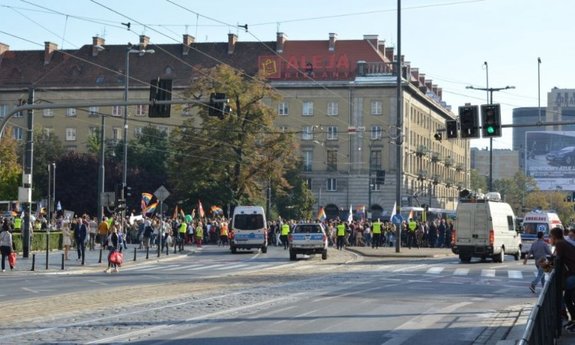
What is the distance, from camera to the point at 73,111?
119938 millimetres

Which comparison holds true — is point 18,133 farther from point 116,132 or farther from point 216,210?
point 216,210

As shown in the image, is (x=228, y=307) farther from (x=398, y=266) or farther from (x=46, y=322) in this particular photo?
(x=398, y=266)

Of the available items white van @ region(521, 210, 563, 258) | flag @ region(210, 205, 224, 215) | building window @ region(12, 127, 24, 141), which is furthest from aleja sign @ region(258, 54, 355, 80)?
white van @ region(521, 210, 563, 258)

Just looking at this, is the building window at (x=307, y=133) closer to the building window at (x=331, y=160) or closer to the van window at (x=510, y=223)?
the building window at (x=331, y=160)

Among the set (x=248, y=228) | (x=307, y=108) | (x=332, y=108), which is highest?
(x=307, y=108)

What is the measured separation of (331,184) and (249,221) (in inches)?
2354

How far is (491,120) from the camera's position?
125ft

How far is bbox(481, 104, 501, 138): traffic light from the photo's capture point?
1489 inches

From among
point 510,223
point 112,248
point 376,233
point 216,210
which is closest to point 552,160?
point 216,210

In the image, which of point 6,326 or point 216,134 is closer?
point 6,326

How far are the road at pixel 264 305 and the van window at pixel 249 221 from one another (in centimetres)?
1569

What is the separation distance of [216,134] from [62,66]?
46545mm

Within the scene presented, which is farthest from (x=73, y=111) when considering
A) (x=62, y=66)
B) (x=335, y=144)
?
(x=335, y=144)

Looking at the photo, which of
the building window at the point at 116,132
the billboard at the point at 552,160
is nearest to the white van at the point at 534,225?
the billboard at the point at 552,160
